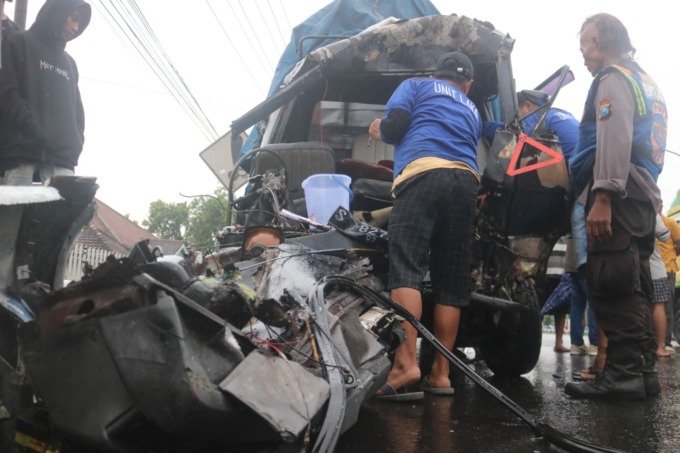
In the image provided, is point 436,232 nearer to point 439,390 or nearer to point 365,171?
point 439,390

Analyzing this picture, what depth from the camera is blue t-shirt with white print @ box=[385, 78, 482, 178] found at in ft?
9.62

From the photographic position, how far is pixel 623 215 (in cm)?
286

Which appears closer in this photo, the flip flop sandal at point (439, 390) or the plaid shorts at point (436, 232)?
the plaid shorts at point (436, 232)

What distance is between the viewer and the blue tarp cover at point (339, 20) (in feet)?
18.7

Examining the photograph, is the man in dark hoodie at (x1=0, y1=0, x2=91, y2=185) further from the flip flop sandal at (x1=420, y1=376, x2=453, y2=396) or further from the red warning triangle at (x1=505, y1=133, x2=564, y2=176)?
the red warning triangle at (x1=505, y1=133, x2=564, y2=176)

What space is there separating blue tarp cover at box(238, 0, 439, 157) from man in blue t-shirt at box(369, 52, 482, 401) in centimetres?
267

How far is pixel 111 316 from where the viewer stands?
118 centimetres

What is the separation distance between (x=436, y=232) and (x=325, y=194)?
42.7 inches

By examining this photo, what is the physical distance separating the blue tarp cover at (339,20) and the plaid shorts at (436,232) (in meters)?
3.02

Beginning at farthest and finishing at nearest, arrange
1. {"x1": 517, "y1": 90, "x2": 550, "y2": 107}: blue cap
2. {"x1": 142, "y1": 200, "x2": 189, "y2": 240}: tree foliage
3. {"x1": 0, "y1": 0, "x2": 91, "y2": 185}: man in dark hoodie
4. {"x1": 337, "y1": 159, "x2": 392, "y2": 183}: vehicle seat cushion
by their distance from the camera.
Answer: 1. {"x1": 142, "y1": 200, "x2": 189, "y2": 240}: tree foliage
2. {"x1": 517, "y1": 90, "x2": 550, "y2": 107}: blue cap
3. {"x1": 337, "y1": 159, "x2": 392, "y2": 183}: vehicle seat cushion
4. {"x1": 0, "y1": 0, "x2": 91, "y2": 185}: man in dark hoodie

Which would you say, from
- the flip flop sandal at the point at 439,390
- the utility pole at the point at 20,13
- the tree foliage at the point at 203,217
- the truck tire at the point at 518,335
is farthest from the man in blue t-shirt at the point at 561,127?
the tree foliage at the point at 203,217

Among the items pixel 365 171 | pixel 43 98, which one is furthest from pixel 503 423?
pixel 43 98

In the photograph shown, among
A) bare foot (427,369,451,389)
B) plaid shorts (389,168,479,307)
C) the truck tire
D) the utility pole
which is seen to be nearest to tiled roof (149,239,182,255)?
plaid shorts (389,168,479,307)

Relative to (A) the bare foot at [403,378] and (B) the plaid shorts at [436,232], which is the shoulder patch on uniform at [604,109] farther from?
(A) the bare foot at [403,378]
